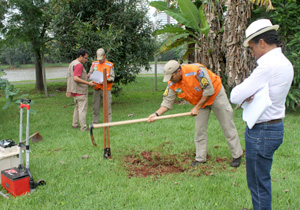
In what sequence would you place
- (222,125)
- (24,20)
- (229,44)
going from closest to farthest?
1. (222,125)
2. (229,44)
3. (24,20)

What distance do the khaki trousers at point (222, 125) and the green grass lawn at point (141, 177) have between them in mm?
282

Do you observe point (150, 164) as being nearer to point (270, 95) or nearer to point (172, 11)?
point (270, 95)

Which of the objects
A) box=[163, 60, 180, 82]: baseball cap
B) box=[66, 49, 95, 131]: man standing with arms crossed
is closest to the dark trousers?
box=[163, 60, 180, 82]: baseball cap

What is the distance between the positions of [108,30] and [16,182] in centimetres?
693

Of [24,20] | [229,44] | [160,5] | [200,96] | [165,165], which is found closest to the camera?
[200,96]

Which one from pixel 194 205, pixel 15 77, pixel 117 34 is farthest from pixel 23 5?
pixel 15 77

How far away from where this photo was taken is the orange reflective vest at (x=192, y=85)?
14.6 feet

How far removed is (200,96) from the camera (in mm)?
4715

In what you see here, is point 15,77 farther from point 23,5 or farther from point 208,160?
point 208,160

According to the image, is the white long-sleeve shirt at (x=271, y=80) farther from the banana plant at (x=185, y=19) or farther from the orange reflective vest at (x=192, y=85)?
the banana plant at (x=185, y=19)

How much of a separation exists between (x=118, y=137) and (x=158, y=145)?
1112mm

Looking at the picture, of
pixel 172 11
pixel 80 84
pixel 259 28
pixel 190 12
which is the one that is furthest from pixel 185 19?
pixel 259 28

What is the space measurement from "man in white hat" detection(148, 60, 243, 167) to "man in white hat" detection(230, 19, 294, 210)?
1630 millimetres

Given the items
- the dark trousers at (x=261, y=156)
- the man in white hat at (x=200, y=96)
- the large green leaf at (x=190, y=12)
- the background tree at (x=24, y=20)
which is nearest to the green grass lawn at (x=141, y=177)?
the man in white hat at (x=200, y=96)
